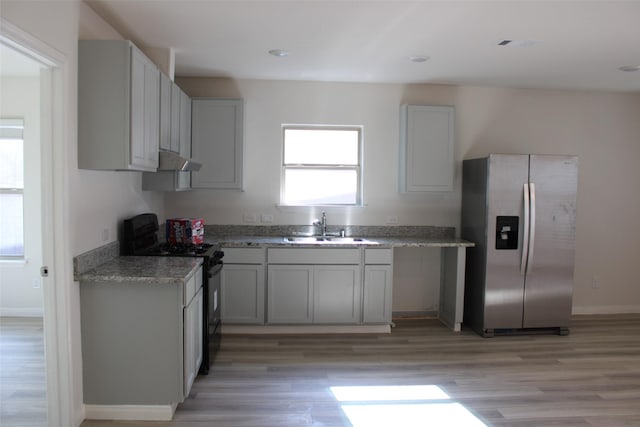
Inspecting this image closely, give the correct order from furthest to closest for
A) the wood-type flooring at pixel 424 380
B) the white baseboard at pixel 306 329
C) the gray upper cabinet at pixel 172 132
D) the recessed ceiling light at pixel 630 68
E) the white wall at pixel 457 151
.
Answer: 1. the white wall at pixel 457 151
2. the white baseboard at pixel 306 329
3. the recessed ceiling light at pixel 630 68
4. the gray upper cabinet at pixel 172 132
5. the wood-type flooring at pixel 424 380

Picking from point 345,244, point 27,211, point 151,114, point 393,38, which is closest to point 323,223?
point 345,244

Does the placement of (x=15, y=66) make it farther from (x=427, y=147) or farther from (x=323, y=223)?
(x=427, y=147)

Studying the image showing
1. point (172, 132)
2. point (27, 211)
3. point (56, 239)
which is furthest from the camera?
point (27, 211)

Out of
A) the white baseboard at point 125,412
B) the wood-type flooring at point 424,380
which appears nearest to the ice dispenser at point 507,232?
the wood-type flooring at point 424,380

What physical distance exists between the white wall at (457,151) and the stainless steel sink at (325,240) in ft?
0.77

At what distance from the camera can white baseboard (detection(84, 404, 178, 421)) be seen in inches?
106

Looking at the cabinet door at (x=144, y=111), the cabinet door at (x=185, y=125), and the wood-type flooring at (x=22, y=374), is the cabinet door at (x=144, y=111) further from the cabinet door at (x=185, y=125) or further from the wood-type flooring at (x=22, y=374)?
the wood-type flooring at (x=22, y=374)

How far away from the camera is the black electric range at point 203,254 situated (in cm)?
329

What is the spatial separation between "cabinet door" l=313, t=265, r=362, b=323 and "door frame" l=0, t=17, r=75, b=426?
2254mm

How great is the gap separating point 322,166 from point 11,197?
338 cm

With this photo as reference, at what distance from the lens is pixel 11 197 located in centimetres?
472

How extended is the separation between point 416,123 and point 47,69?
3.33 metres

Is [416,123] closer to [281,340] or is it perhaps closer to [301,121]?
[301,121]

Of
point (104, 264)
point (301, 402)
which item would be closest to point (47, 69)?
point (104, 264)
